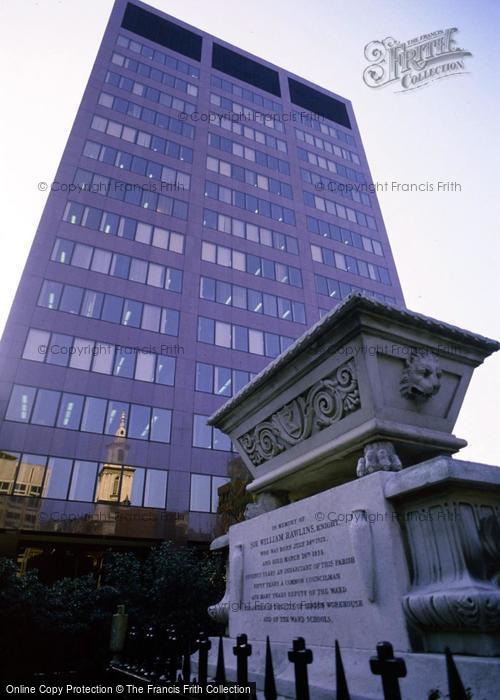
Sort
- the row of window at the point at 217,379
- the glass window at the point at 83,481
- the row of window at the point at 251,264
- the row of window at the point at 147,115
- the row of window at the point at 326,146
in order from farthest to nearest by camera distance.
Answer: the row of window at the point at 326,146, the row of window at the point at 147,115, the row of window at the point at 251,264, the row of window at the point at 217,379, the glass window at the point at 83,481

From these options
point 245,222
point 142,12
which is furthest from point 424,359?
point 142,12

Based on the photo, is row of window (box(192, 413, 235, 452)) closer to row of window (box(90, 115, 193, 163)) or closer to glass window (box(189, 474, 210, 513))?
glass window (box(189, 474, 210, 513))

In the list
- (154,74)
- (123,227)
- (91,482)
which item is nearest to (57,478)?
(91,482)

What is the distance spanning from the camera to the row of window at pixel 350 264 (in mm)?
40506

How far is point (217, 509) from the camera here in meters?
26.2

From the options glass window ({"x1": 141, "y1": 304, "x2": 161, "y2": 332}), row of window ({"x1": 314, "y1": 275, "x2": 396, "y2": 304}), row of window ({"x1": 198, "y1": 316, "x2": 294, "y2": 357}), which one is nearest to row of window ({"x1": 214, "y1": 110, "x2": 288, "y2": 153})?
row of window ({"x1": 314, "y1": 275, "x2": 396, "y2": 304})

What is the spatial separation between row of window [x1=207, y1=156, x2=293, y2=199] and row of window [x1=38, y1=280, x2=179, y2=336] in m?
16.3

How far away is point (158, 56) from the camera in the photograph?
44.0 meters

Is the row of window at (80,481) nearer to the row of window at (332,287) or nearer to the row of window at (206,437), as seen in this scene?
the row of window at (206,437)

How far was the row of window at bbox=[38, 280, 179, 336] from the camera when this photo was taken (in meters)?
27.5

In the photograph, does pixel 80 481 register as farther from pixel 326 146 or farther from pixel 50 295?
pixel 326 146

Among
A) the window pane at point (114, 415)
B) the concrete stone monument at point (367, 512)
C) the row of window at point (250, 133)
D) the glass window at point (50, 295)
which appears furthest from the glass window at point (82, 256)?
the concrete stone monument at point (367, 512)

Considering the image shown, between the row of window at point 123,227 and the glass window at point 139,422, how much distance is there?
12.5 m

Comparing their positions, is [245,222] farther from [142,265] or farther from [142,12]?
[142,12]
